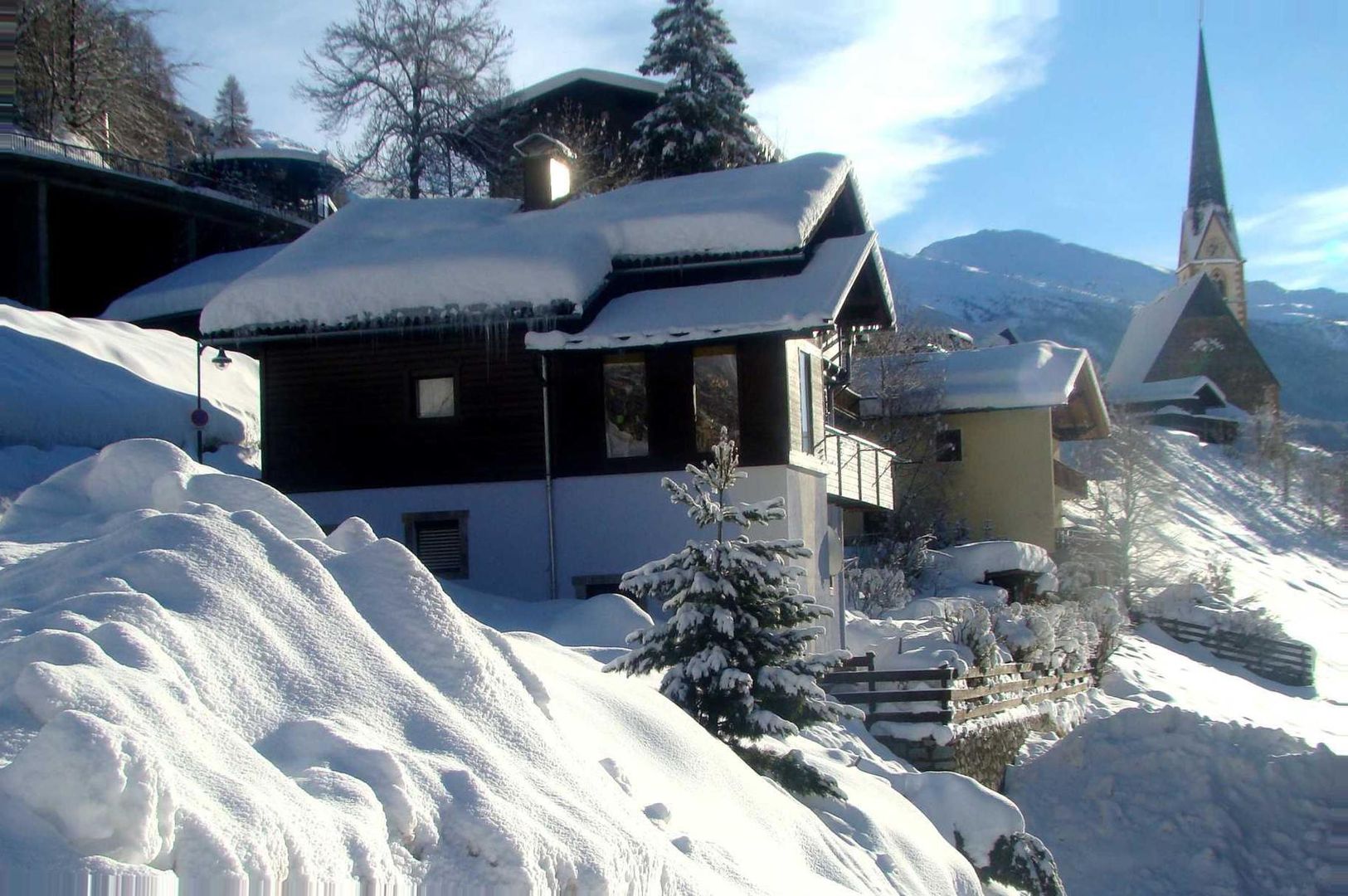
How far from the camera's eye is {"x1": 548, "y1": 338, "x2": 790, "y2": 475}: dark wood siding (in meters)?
18.3

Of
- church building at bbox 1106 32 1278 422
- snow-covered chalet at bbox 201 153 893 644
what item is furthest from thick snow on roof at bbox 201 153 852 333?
church building at bbox 1106 32 1278 422

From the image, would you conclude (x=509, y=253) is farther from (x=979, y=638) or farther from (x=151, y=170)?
(x=151, y=170)

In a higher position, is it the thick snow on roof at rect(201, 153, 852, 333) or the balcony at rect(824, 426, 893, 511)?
the thick snow on roof at rect(201, 153, 852, 333)

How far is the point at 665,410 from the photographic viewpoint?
1878 cm

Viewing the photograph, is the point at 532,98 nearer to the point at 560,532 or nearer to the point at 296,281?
the point at 296,281

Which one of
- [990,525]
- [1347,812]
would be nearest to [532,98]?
[990,525]

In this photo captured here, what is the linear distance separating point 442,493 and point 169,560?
13989 mm

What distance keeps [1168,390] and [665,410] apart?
66.2 meters

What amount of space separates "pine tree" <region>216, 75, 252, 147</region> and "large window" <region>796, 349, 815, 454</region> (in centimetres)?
4685

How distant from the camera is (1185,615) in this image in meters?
33.0

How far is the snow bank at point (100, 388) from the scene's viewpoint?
23.4 metres

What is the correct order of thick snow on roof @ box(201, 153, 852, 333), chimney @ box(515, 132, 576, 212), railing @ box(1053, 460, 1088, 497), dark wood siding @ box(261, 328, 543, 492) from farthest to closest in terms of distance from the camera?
railing @ box(1053, 460, 1088, 497) < chimney @ box(515, 132, 576, 212) < dark wood siding @ box(261, 328, 543, 492) < thick snow on roof @ box(201, 153, 852, 333)

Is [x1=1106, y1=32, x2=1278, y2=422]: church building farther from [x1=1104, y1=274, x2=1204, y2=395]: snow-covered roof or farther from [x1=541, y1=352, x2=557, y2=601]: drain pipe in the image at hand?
[x1=541, y1=352, x2=557, y2=601]: drain pipe

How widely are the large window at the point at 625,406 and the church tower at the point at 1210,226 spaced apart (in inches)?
3648
